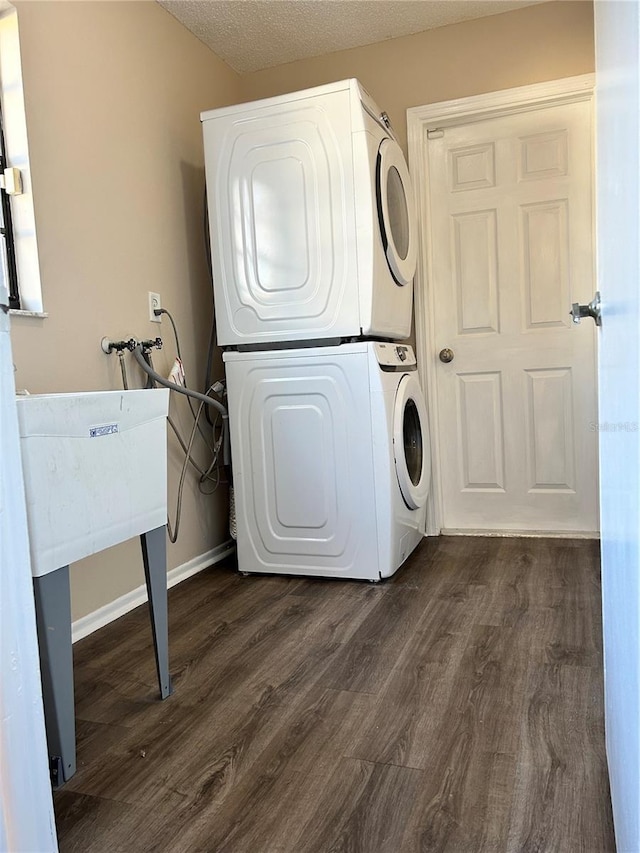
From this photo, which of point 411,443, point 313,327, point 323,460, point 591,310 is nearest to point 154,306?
point 313,327

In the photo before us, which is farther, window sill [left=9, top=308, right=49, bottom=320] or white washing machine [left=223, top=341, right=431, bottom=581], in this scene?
white washing machine [left=223, top=341, right=431, bottom=581]

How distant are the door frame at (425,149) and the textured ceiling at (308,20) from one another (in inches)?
13.9

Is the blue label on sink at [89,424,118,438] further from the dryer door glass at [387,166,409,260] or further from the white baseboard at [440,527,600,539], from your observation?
the white baseboard at [440,527,600,539]

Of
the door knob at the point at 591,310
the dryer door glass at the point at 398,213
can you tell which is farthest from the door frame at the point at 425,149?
the door knob at the point at 591,310

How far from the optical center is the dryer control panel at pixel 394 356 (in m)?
2.34

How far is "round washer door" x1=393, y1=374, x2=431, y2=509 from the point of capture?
7.80 ft

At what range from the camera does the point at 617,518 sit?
0.85m

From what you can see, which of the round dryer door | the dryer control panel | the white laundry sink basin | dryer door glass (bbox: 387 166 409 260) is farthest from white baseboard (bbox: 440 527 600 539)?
the white laundry sink basin

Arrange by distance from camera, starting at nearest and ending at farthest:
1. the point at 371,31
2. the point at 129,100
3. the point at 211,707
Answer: the point at 211,707
the point at 129,100
the point at 371,31

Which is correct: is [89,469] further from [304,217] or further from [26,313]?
[304,217]

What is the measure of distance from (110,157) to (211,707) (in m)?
1.84

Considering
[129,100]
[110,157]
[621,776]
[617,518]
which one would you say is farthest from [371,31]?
[621,776]

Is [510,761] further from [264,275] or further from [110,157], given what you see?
[110,157]

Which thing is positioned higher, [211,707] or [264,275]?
[264,275]
